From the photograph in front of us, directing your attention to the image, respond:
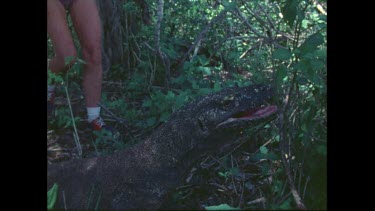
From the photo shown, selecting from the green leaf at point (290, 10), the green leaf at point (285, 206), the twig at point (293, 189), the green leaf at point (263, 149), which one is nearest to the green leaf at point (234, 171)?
the green leaf at point (263, 149)

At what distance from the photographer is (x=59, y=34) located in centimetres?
432

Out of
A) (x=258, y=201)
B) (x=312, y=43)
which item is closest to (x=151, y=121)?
(x=258, y=201)

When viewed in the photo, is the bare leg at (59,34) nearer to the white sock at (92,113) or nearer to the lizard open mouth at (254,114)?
the white sock at (92,113)

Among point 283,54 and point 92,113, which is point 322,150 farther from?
point 92,113

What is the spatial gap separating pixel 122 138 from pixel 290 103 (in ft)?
5.27

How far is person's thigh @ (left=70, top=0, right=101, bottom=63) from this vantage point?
4.47 metres

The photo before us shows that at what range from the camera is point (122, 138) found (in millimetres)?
4723

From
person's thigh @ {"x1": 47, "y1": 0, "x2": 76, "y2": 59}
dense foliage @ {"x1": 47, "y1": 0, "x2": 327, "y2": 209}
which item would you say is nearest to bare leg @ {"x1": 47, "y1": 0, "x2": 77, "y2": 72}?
person's thigh @ {"x1": 47, "y1": 0, "x2": 76, "y2": 59}

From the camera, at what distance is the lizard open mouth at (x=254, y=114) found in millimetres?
3568

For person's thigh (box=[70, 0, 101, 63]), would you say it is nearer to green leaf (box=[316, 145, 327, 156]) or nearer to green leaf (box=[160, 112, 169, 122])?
green leaf (box=[160, 112, 169, 122])

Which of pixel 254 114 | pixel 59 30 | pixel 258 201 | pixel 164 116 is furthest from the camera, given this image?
pixel 164 116

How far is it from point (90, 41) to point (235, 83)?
1.48 meters
